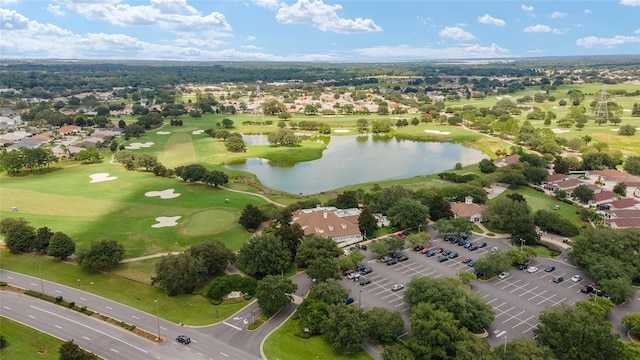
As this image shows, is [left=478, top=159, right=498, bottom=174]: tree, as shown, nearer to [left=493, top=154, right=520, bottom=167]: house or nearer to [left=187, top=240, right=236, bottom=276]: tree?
[left=493, top=154, right=520, bottom=167]: house

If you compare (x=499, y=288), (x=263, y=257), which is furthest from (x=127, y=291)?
(x=499, y=288)

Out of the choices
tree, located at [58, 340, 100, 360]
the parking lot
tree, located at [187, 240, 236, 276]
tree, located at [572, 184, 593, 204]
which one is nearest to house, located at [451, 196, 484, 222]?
the parking lot

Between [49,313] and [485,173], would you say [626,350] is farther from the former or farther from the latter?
[485,173]

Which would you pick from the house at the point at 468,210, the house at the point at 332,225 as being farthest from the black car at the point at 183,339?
the house at the point at 468,210

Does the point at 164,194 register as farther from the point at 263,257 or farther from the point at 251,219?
the point at 263,257

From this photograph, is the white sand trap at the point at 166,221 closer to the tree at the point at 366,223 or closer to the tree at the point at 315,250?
the tree at the point at 315,250

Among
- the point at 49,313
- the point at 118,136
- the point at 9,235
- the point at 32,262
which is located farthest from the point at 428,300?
the point at 118,136
